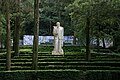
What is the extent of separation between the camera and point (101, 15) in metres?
18.5

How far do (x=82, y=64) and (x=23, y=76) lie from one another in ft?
16.8

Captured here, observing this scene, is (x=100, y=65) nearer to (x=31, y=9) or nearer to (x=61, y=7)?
(x=31, y=9)

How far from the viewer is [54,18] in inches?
2005

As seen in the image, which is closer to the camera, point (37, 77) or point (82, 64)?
point (37, 77)

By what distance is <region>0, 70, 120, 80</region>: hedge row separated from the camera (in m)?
14.9

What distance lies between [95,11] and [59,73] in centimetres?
597

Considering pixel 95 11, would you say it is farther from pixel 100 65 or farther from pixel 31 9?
pixel 31 9

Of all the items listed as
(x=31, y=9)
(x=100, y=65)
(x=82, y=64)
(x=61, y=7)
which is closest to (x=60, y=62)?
(x=82, y=64)

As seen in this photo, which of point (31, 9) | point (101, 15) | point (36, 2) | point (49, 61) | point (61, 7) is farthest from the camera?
point (61, 7)

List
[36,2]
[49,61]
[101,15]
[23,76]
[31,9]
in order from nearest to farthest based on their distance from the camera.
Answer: [23,76] → [36,2] → [101,15] → [49,61] → [31,9]

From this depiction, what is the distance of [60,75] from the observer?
15.2m

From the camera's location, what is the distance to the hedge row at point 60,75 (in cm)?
1487

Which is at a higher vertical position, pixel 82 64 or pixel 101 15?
pixel 101 15

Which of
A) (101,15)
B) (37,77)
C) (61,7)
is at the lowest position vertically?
(37,77)
